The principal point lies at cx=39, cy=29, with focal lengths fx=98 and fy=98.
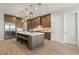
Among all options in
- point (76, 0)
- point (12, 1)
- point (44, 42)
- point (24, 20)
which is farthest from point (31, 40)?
point (76, 0)

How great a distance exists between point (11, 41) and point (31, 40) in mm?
1141

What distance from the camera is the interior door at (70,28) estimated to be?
5227mm

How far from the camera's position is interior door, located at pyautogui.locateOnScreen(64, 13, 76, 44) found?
5.23 meters

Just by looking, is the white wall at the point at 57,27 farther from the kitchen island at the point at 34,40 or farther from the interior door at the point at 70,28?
the kitchen island at the point at 34,40

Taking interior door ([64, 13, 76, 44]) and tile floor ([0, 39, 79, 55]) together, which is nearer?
tile floor ([0, 39, 79, 55])

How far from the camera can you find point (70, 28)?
17.9ft

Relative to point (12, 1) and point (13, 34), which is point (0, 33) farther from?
point (12, 1)

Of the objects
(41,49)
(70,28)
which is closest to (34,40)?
(41,49)

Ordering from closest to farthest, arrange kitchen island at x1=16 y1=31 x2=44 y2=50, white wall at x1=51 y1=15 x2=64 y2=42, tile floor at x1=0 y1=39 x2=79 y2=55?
tile floor at x1=0 y1=39 x2=79 y2=55 < kitchen island at x1=16 y1=31 x2=44 y2=50 < white wall at x1=51 y1=15 x2=64 y2=42

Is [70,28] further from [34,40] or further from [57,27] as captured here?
[34,40]

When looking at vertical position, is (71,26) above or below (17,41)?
above

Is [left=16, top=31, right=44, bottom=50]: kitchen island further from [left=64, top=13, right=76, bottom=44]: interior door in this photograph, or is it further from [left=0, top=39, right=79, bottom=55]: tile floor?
[left=64, top=13, right=76, bottom=44]: interior door

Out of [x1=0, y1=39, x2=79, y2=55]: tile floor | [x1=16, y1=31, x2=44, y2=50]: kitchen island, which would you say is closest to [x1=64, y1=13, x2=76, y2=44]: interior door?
[x1=0, y1=39, x2=79, y2=55]: tile floor

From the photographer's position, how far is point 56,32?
20.5ft
